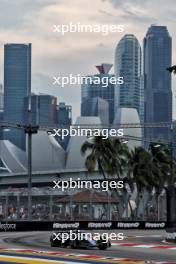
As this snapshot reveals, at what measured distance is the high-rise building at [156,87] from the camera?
402 feet

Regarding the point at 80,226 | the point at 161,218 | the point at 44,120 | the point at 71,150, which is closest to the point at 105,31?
the point at 80,226

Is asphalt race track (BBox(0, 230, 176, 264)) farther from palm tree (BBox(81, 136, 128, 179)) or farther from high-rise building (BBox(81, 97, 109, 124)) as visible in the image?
palm tree (BBox(81, 136, 128, 179))

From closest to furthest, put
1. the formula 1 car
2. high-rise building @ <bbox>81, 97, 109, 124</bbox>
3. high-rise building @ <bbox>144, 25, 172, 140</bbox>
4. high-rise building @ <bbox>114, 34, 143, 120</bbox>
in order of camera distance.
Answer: the formula 1 car → high-rise building @ <bbox>81, 97, 109, 124</bbox> → high-rise building @ <bbox>114, 34, 143, 120</bbox> → high-rise building @ <bbox>144, 25, 172, 140</bbox>

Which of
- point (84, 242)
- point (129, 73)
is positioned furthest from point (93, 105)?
point (84, 242)

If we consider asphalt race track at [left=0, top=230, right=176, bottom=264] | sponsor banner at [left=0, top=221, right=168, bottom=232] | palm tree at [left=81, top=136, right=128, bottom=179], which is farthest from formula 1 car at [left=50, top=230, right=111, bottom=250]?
palm tree at [left=81, top=136, right=128, bottom=179]

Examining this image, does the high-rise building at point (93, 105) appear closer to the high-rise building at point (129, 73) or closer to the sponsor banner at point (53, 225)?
the high-rise building at point (129, 73)

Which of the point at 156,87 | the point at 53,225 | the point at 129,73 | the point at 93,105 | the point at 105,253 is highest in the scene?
the point at 156,87

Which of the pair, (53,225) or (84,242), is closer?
(84,242)

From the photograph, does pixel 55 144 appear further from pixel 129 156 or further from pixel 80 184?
pixel 80 184

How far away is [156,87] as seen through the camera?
459ft

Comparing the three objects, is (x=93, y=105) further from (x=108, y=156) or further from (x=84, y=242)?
(x=108, y=156)

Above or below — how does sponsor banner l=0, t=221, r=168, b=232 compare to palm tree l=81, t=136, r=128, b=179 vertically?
below

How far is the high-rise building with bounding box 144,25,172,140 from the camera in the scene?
402ft

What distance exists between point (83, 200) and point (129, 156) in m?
18.0
